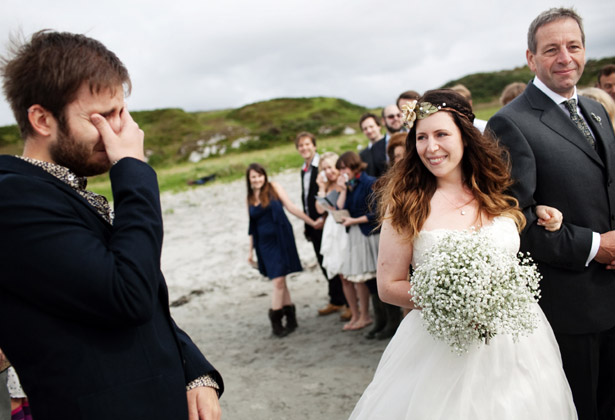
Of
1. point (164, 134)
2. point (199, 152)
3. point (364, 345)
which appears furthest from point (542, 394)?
point (164, 134)

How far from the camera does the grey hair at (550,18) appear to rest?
312cm

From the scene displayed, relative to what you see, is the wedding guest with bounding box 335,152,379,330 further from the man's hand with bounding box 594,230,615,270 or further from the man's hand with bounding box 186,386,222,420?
the man's hand with bounding box 186,386,222,420

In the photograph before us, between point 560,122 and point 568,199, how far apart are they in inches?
21.1

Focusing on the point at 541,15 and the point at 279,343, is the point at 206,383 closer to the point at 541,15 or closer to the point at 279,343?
the point at 541,15

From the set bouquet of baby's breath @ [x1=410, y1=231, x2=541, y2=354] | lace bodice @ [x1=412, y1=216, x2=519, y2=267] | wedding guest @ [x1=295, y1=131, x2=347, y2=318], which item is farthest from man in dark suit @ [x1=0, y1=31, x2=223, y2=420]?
wedding guest @ [x1=295, y1=131, x2=347, y2=318]

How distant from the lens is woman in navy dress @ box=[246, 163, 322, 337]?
729 centimetres

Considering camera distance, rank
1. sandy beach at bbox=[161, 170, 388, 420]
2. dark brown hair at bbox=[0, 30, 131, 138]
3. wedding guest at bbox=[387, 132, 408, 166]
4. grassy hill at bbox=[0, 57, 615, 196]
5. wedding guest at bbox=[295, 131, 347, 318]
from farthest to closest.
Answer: grassy hill at bbox=[0, 57, 615, 196] < wedding guest at bbox=[295, 131, 347, 318] < wedding guest at bbox=[387, 132, 408, 166] < sandy beach at bbox=[161, 170, 388, 420] < dark brown hair at bbox=[0, 30, 131, 138]

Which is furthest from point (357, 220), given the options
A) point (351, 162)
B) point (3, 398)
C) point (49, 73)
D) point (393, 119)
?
point (49, 73)

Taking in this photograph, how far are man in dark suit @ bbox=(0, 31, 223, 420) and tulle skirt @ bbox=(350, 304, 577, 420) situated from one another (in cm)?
151

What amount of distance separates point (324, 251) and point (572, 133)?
4.35 meters

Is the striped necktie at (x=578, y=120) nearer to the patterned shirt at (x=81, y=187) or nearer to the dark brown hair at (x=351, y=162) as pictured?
the patterned shirt at (x=81, y=187)

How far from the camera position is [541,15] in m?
3.20

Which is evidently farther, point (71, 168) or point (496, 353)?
point (496, 353)

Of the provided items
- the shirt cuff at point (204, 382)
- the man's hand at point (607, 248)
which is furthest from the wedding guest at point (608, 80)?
the shirt cuff at point (204, 382)
